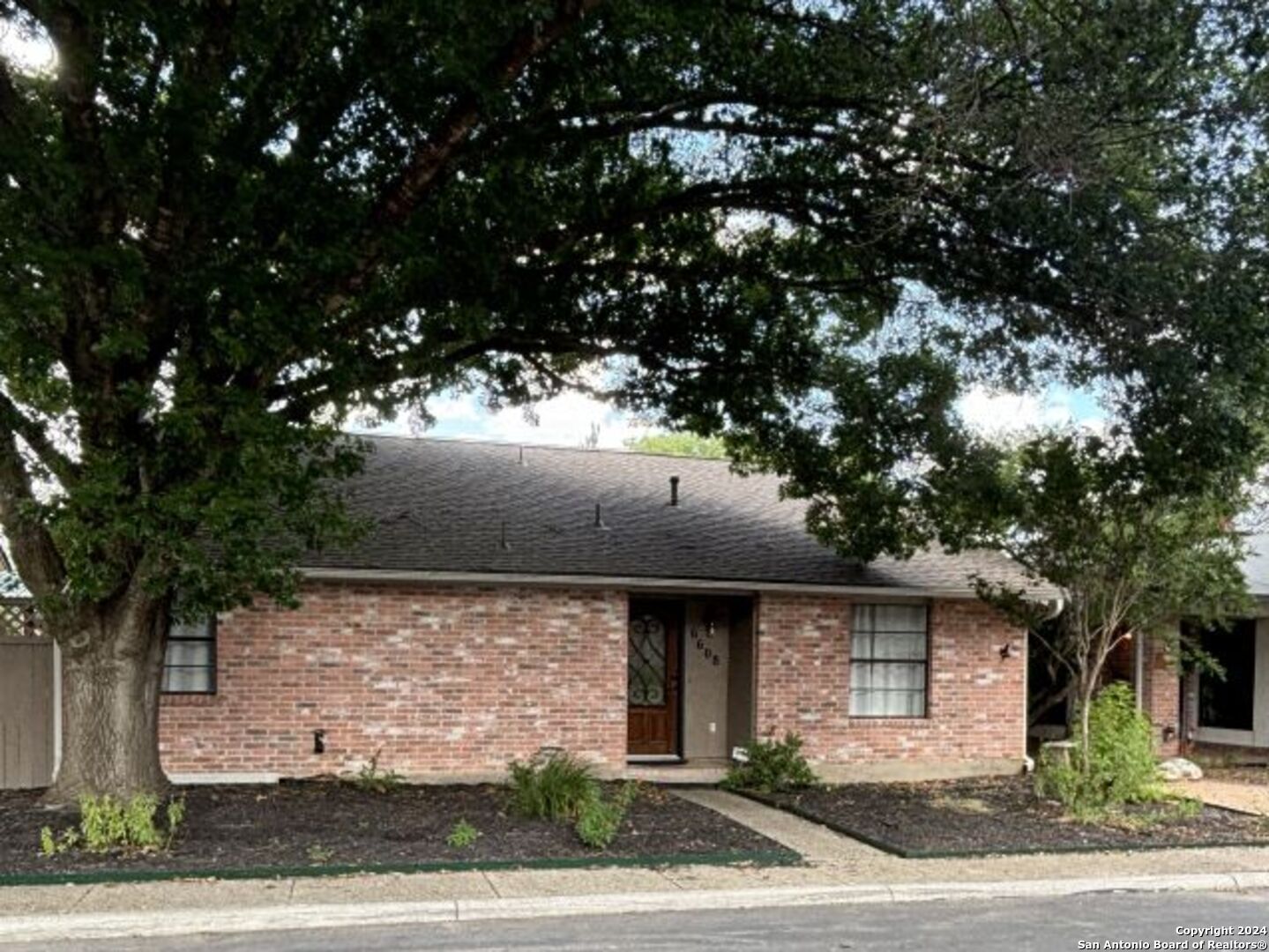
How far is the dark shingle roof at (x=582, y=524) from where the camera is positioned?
41.9 feet

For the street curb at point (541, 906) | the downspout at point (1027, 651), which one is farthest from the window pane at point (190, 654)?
the downspout at point (1027, 651)

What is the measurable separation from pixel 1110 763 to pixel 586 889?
238 inches

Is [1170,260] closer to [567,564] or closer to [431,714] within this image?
[567,564]

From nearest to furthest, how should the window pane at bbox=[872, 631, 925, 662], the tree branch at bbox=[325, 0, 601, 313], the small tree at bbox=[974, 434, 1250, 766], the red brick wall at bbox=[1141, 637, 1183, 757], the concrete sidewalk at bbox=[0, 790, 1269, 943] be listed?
the concrete sidewalk at bbox=[0, 790, 1269, 943] < the tree branch at bbox=[325, 0, 601, 313] < the small tree at bbox=[974, 434, 1250, 766] < the window pane at bbox=[872, 631, 925, 662] < the red brick wall at bbox=[1141, 637, 1183, 757]

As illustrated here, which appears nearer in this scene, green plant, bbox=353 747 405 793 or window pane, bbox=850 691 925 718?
green plant, bbox=353 747 405 793

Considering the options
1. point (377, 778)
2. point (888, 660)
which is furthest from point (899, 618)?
point (377, 778)

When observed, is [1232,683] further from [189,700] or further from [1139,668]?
[189,700]

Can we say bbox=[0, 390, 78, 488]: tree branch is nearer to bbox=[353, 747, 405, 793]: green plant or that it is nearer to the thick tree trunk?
the thick tree trunk

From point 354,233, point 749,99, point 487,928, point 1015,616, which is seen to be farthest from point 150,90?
point 1015,616

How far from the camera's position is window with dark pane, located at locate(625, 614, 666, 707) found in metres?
14.2

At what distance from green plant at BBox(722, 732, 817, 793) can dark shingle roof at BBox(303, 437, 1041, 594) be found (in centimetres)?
199

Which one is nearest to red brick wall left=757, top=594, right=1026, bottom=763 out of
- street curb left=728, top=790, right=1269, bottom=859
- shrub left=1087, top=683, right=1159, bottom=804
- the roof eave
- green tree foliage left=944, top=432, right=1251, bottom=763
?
the roof eave

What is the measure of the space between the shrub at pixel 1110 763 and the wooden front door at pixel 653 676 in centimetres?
487

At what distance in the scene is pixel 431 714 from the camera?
1241 centimetres
